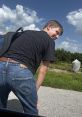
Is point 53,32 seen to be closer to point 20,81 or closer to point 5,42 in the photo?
point 5,42

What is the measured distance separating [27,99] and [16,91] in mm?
179

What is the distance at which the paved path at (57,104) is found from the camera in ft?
27.1

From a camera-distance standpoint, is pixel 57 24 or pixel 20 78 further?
pixel 57 24

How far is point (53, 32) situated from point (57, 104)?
4.90m

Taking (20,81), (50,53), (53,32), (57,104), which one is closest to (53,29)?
(53,32)

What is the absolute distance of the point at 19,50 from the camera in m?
4.48

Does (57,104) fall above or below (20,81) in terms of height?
below

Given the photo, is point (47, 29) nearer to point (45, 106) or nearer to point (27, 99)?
point (27, 99)

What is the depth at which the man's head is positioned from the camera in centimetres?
468

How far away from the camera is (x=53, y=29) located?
4695 millimetres

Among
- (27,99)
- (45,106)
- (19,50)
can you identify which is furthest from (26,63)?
(45,106)

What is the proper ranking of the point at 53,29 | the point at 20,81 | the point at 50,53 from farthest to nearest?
the point at 53,29 → the point at 50,53 → the point at 20,81

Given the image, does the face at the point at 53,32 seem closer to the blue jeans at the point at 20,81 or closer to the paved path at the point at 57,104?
the blue jeans at the point at 20,81

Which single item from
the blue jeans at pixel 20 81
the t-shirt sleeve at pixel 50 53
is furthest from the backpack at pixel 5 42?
the t-shirt sleeve at pixel 50 53
